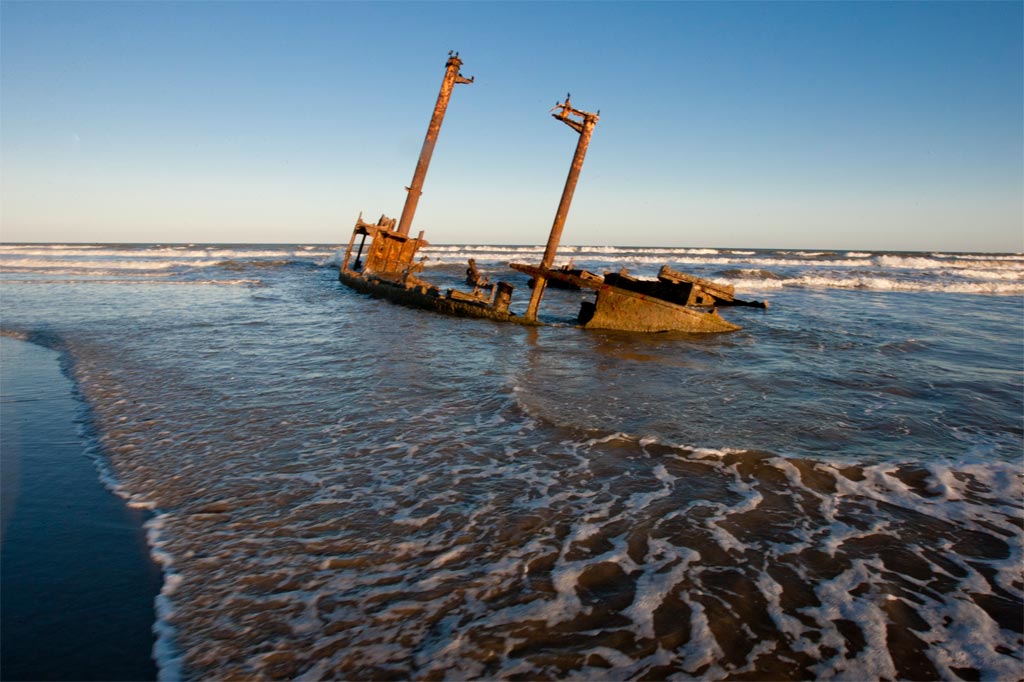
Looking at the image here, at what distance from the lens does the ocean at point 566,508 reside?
282cm

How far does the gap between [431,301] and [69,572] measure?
1144cm

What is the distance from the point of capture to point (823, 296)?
2225 cm

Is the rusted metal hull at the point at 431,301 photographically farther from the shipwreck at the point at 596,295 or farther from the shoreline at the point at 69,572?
the shoreline at the point at 69,572

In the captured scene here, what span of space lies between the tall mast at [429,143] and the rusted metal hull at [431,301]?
9.45 feet

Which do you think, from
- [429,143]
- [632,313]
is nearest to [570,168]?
[632,313]

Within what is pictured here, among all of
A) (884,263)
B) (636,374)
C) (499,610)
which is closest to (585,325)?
(636,374)

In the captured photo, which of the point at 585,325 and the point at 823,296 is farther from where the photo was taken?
the point at 823,296

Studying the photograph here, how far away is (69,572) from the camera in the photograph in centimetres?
323

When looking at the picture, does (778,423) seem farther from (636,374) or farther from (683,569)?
(683,569)

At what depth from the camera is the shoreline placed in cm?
260

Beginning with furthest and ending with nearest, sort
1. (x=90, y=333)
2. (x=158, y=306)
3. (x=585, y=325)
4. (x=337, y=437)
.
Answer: (x=158, y=306), (x=585, y=325), (x=90, y=333), (x=337, y=437)

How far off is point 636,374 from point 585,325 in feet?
13.4

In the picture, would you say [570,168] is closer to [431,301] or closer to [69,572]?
[431,301]

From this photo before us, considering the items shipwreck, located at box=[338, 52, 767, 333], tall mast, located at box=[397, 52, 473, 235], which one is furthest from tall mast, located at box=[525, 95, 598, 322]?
tall mast, located at box=[397, 52, 473, 235]
